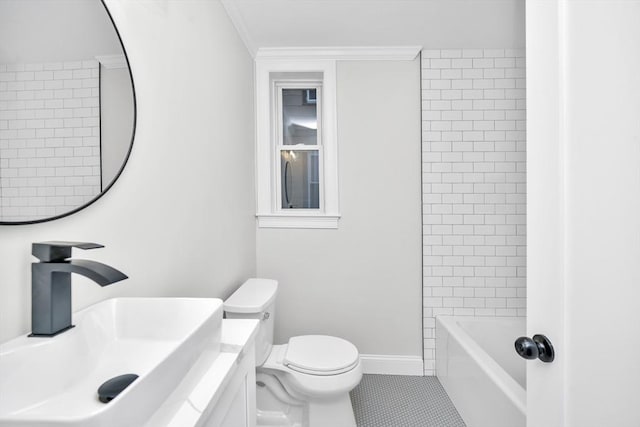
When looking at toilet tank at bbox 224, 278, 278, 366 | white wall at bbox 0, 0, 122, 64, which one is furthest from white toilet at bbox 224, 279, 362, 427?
white wall at bbox 0, 0, 122, 64

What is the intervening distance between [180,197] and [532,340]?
48.6 inches

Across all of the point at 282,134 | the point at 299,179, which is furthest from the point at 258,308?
the point at 282,134

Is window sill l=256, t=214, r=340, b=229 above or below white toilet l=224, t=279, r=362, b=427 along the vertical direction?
above

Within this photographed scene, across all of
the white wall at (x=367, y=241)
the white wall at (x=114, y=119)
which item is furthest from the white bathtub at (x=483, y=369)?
the white wall at (x=114, y=119)

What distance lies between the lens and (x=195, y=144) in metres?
1.45

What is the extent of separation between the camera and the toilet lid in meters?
1.69

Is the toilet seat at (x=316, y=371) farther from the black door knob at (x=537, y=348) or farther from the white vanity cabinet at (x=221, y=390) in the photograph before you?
the black door knob at (x=537, y=348)

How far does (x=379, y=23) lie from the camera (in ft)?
7.02

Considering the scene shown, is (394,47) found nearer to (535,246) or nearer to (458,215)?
(458,215)

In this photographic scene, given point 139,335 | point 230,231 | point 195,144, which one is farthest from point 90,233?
point 230,231

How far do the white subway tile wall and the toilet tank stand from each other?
0.95m

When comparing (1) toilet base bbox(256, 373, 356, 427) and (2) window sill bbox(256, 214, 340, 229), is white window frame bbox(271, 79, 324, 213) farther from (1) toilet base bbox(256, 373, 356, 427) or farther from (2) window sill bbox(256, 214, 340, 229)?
(1) toilet base bbox(256, 373, 356, 427)

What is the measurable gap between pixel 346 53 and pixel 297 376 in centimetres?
217

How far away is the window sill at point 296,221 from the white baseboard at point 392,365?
103 cm
